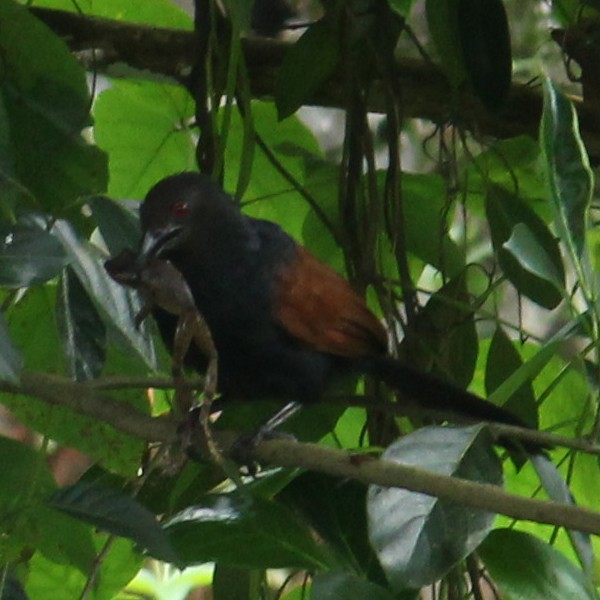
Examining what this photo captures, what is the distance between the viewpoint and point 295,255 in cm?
135

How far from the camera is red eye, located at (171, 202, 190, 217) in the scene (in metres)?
1.20

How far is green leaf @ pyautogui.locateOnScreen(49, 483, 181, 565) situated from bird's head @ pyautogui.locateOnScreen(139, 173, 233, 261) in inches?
11.8

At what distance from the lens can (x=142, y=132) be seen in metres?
1.46

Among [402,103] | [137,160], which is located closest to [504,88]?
[402,103]

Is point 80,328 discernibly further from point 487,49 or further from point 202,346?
point 487,49

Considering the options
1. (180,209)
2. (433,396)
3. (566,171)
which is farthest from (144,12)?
(566,171)

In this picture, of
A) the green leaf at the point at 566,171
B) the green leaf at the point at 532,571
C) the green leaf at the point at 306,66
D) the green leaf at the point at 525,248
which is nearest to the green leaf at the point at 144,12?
the green leaf at the point at 306,66

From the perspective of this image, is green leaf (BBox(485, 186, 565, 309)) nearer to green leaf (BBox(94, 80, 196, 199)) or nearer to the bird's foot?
the bird's foot

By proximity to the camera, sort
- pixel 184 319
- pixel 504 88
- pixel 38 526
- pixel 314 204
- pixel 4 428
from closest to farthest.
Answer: pixel 184 319, pixel 38 526, pixel 504 88, pixel 314 204, pixel 4 428

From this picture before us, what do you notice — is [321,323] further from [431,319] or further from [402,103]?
[402,103]

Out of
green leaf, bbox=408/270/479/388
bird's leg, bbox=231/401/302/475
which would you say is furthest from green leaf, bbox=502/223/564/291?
green leaf, bbox=408/270/479/388

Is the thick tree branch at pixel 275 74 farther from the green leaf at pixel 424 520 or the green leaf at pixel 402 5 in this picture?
the green leaf at pixel 424 520

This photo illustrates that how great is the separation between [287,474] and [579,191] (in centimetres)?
33

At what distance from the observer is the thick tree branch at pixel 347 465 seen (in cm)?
81
